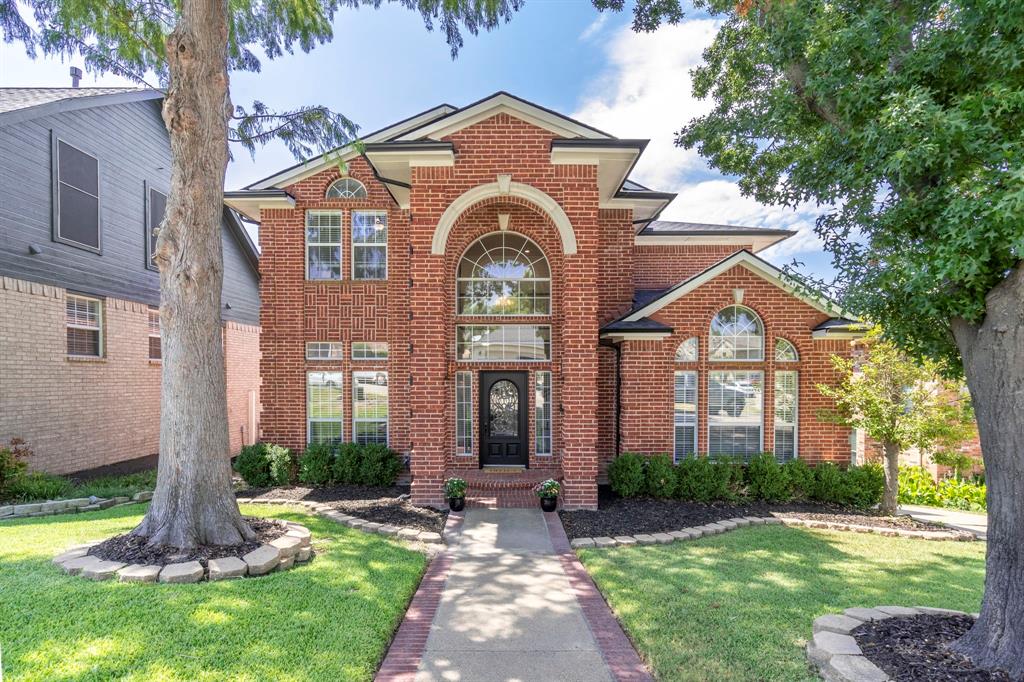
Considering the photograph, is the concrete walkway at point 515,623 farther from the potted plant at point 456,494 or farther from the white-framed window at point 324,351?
the white-framed window at point 324,351

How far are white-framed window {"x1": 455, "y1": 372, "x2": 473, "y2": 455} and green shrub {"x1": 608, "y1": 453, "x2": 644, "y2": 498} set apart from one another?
3.03 meters

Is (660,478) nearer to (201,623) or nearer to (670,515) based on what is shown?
(670,515)

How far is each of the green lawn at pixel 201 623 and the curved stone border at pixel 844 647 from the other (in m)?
3.40

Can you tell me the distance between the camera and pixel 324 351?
10.7m

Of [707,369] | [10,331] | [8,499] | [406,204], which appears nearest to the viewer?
[8,499]

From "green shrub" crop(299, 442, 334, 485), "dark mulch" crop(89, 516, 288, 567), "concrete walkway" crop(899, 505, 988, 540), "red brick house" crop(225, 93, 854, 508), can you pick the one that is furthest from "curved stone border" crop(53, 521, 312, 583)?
"concrete walkway" crop(899, 505, 988, 540)

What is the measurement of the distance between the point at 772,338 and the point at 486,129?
22.9 ft

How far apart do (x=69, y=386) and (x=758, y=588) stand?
1354 centimetres

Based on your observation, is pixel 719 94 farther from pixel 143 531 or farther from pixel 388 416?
pixel 143 531

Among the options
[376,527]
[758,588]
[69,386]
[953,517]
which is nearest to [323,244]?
[69,386]

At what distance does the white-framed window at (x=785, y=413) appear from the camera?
9.33m

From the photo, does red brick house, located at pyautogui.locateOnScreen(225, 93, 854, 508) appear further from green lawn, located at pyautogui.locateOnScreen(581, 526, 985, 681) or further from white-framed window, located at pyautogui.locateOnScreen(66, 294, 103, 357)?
white-framed window, located at pyautogui.locateOnScreen(66, 294, 103, 357)

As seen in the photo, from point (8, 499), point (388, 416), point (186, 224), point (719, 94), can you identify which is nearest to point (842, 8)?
A: point (719, 94)

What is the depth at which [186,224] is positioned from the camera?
5.43 m
